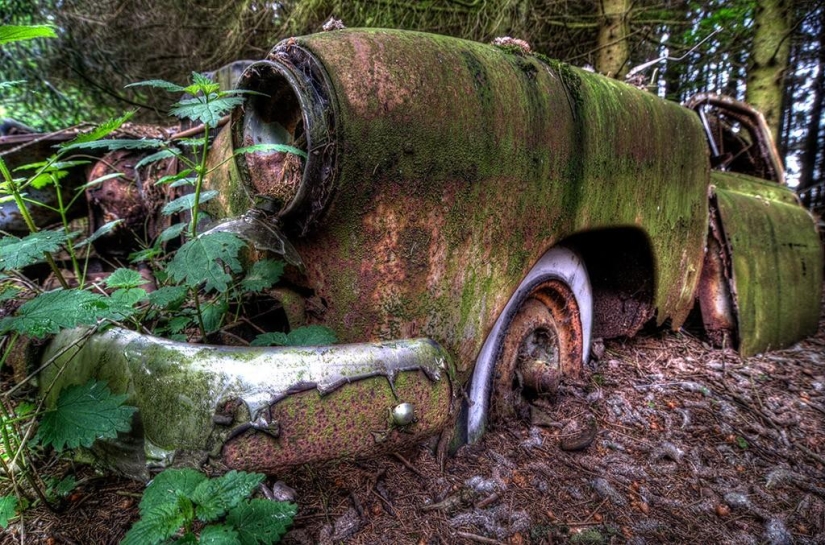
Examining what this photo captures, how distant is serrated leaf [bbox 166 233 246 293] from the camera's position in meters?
0.97

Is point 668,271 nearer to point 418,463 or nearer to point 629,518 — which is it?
point 629,518

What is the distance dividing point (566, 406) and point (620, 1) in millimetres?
4565

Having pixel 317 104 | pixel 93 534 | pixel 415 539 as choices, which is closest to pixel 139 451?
pixel 93 534

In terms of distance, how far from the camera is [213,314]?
4.14ft

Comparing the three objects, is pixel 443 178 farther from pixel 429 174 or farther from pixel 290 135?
pixel 290 135

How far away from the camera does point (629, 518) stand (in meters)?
1.27

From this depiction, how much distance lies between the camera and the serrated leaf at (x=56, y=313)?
93cm

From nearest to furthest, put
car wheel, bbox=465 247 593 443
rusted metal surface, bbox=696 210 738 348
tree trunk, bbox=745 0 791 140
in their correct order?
car wheel, bbox=465 247 593 443 → rusted metal surface, bbox=696 210 738 348 → tree trunk, bbox=745 0 791 140

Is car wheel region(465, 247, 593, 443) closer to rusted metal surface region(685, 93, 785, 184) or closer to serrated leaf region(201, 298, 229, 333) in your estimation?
serrated leaf region(201, 298, 229, 333)

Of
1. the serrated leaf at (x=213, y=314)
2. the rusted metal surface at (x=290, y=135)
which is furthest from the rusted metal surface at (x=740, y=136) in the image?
the serrated leaf at (x=213, y=314)

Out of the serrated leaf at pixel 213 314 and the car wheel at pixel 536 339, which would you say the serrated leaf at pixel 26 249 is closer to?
the serrated leaf at pixel 213 314

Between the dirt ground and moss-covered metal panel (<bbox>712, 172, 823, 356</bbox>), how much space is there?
19.5 inches

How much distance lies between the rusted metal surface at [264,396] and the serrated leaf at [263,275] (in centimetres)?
22

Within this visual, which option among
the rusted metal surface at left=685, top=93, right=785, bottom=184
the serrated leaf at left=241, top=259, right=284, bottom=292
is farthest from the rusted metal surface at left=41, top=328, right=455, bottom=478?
the rusted metal surface at left=685, top=93, right=785, bottom=184
